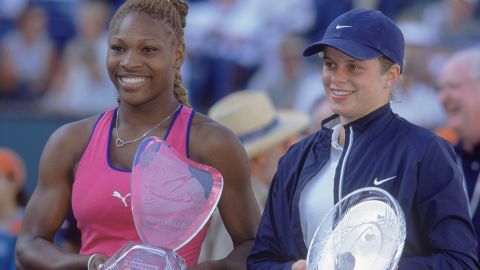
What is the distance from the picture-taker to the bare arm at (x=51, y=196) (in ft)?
11.8

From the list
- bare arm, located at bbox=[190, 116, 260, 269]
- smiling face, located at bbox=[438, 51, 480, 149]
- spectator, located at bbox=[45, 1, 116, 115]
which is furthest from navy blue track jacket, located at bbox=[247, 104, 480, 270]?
spectator, located at bbox=[45, 1, 116, 115]

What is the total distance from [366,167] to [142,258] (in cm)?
69

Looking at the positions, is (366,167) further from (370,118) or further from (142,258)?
(142,258)

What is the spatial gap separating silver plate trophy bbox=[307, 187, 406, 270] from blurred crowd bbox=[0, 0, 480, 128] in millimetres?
4695

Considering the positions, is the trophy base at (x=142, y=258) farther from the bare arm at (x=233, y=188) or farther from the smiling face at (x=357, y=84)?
the smiling face at (x=357, y=84)

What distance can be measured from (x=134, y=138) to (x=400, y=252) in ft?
3.47

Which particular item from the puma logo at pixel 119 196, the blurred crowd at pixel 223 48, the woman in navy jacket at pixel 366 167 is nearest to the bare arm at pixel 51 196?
the puma logo at pixel 119 196

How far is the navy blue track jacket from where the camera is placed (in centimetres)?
311

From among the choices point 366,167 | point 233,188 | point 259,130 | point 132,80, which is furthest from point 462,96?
point 132,80

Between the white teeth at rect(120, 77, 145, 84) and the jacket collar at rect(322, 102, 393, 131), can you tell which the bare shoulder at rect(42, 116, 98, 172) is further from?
the jacket collar at rect(322, 102, 393, 131)

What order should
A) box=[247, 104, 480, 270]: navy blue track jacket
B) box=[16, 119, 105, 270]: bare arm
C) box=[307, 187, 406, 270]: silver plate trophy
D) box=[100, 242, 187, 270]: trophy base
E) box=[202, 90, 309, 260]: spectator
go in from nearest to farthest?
box=[307, 187, 406, 270]: silver plate trophy → box=[247, 104, 480, 270]: navy blue track jacket → box=[100, 242, 187, 270]: trophy base → box=[16, 119, 105, 270]: bare arm → box=[202, 90, 309, 260]: spectator

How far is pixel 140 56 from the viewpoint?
3.51 meters

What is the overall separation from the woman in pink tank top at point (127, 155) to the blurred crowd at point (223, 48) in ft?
14.2

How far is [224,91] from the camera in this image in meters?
8.95
